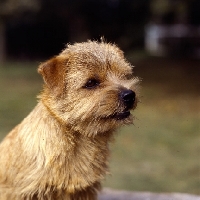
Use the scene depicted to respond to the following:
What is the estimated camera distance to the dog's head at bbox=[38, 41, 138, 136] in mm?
4508

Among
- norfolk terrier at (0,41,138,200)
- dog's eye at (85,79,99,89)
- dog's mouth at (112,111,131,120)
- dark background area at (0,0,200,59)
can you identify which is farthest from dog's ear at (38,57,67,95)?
dark background area at (0,0,200,59)

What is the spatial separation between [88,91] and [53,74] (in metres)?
0.40

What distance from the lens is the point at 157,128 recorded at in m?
12.8

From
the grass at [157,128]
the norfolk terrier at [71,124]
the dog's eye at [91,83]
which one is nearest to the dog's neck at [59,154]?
the norfolk terrier at [71,124]

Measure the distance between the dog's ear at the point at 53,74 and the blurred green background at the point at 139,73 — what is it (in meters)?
0.98

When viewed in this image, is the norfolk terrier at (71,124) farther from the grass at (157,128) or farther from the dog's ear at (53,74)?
the grass at (157,128)

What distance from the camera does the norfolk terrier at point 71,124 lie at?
14.9 ft

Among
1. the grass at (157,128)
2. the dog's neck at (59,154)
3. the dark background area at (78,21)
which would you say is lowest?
the dog's neck at (59,154)

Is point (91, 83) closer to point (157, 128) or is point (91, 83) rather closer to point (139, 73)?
point (157, 128)

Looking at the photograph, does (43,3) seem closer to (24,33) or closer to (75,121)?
(24,33)

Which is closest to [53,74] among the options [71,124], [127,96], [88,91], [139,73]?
[88,91]

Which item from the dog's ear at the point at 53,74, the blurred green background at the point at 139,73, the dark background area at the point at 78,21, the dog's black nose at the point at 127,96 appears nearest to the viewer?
the dog's black nose at the point at 127,96

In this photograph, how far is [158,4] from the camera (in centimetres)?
1563

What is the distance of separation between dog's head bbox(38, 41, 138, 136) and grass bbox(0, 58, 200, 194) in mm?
686
